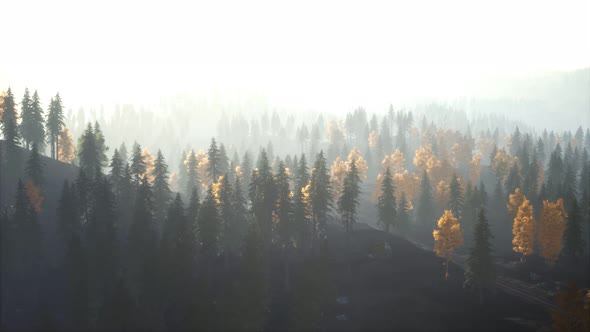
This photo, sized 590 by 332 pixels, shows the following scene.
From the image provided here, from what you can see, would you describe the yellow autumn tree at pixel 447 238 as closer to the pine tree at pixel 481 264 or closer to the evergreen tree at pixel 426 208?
the pine tree at pixel 481 264

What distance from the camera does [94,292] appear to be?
55.8 metres

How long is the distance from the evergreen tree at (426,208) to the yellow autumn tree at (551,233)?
24680 millimetres

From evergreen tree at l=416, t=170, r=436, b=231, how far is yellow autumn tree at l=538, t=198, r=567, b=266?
2468 cm

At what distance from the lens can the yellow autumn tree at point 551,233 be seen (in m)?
75.6

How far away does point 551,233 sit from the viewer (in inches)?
2985

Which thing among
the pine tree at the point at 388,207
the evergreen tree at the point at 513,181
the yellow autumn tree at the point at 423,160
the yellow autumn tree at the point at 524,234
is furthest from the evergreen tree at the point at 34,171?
the evergreen tree at the point at 513,181

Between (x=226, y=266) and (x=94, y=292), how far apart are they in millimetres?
17565

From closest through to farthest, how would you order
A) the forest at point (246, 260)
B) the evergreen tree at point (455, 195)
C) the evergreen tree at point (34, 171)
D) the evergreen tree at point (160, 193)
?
the forest at point (246, 260), the evergreen tree at point (34, 171), the evergreen tree at point (160, 193), the evergreen tree at point (455, 195)

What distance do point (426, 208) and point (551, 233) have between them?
27.3 meters

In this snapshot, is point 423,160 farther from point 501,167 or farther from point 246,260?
point 246,260

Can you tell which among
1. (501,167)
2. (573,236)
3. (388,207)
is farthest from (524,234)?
(501,167)

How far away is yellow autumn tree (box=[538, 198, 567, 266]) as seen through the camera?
7556 centimetres

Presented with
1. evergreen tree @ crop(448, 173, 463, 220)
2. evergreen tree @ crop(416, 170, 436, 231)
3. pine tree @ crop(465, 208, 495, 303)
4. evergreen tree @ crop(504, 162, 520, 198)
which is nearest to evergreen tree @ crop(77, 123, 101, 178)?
pine tree @ crop(465, 208, 495, 303)

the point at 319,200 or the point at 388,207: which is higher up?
Result: the point at 319,200
